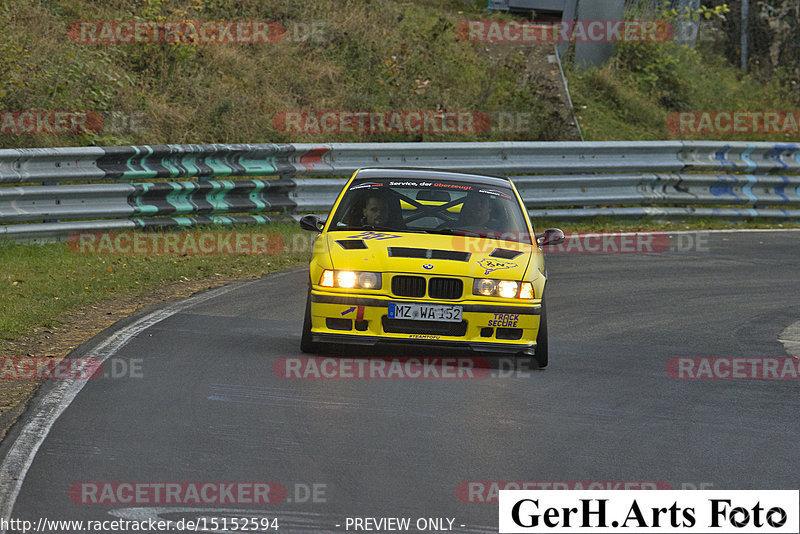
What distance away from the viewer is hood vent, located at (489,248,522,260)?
9.30m

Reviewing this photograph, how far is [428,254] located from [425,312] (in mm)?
489

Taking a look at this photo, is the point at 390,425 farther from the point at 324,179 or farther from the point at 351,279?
the point at 324,179

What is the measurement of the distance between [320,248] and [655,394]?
2.83 meters

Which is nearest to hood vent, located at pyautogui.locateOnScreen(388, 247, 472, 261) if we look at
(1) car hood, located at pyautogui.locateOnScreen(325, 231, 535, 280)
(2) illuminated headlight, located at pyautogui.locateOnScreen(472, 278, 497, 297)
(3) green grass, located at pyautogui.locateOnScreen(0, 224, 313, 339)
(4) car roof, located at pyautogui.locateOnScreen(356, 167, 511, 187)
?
(1) car hood, located at pyautogui.locateOnScreen(325, 231, 535, 280)

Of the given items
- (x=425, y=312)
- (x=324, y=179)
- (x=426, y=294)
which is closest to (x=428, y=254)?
(x=426, y=294)

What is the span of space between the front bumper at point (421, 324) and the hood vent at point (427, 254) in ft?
1.17

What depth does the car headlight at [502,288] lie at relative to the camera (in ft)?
29.5

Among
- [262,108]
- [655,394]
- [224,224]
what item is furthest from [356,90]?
[655,394]

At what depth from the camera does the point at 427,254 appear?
30.0 feet

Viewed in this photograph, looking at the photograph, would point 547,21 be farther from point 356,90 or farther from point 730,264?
point 730,264

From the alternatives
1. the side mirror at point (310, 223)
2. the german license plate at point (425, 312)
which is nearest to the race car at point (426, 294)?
the german license plate at point (425, 312)

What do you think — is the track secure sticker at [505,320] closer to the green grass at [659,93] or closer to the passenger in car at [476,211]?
the passenger in car at [476,211]

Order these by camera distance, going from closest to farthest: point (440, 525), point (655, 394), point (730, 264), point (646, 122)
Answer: point (440, 525) → point (655, 394) → point (730, 264) → point (646, 122)

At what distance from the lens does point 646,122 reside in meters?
25.5
